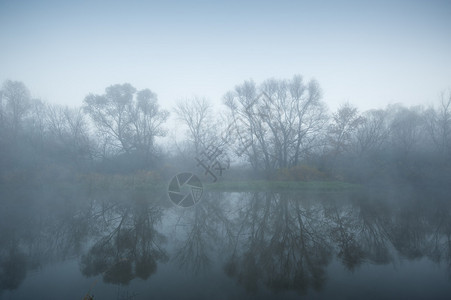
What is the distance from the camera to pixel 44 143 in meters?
17.4

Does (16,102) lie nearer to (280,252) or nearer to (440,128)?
(280,252)

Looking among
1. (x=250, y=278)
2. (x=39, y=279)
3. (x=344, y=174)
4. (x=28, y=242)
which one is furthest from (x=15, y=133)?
(x=344, y=174)

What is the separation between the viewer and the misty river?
317cm

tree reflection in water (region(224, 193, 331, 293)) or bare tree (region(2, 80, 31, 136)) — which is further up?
bare tree (region(2, 80, 31, 136))

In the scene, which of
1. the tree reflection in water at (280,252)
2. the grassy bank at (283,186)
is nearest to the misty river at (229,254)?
the tree reflection in water at (280,252)

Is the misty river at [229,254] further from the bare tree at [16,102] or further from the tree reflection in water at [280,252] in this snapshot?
the bare tree at [16,102]

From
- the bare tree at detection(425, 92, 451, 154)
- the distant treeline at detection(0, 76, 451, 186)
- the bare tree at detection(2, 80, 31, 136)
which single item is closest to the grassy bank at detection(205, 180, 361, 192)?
the distant treeline at detection(0, 76, 451, 186)

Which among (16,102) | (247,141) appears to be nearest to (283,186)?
(247,141)

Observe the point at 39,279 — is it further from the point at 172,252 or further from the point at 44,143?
the point at 44,143

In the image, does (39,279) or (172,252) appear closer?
(39,279)

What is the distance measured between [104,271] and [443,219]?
10.5m

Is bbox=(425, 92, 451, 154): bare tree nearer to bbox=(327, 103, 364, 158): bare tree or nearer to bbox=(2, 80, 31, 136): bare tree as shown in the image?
bbox=(327, 103, 364, 158): bare tree

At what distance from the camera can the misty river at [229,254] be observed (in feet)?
10.4

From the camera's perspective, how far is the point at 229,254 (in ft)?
14.4
